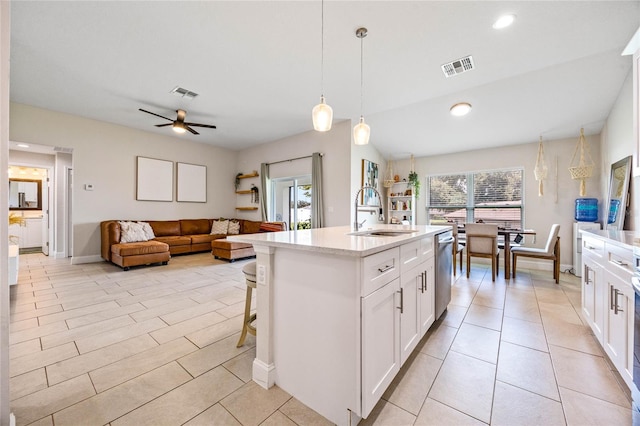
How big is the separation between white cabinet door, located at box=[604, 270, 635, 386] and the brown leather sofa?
4.05 m

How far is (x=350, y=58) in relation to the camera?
9.75ft

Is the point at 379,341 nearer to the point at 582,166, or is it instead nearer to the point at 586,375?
the point at 586,375

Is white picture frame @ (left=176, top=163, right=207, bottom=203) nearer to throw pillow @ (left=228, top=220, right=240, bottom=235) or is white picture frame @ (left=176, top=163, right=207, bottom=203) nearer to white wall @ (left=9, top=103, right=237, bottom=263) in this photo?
white wall @ (left=9, top=103, right=237, bottom=263)

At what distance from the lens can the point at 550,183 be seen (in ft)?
14.9

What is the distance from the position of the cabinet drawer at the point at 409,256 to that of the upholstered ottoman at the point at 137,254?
15.3ft

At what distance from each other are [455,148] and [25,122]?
27.0 feet

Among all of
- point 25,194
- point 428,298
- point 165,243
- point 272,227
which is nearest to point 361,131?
point 428,298

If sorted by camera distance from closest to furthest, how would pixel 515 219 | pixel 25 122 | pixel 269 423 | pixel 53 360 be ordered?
pixel 269 423, pixel 53 360, pixel 25 122, pixel 515 219

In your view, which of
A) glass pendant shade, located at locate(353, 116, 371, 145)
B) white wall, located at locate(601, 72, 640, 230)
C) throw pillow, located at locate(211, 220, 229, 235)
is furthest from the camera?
throw pillow, located at locate(211, 220, 229, 235)

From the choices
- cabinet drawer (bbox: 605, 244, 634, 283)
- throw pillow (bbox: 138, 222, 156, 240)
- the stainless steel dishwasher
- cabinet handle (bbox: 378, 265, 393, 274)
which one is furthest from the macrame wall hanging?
throw pillow (bbox: 138, 222, 156, 240)

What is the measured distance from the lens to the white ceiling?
2312 mm

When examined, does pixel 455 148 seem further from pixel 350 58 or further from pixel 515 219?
pixel 350 58

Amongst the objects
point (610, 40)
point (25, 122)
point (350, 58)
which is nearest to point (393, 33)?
point (350, 58)

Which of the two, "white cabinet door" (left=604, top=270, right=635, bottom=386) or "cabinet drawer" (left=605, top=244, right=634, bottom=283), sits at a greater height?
"cabinet drawer" (left=605, top=244, right=634, bottom=283)
